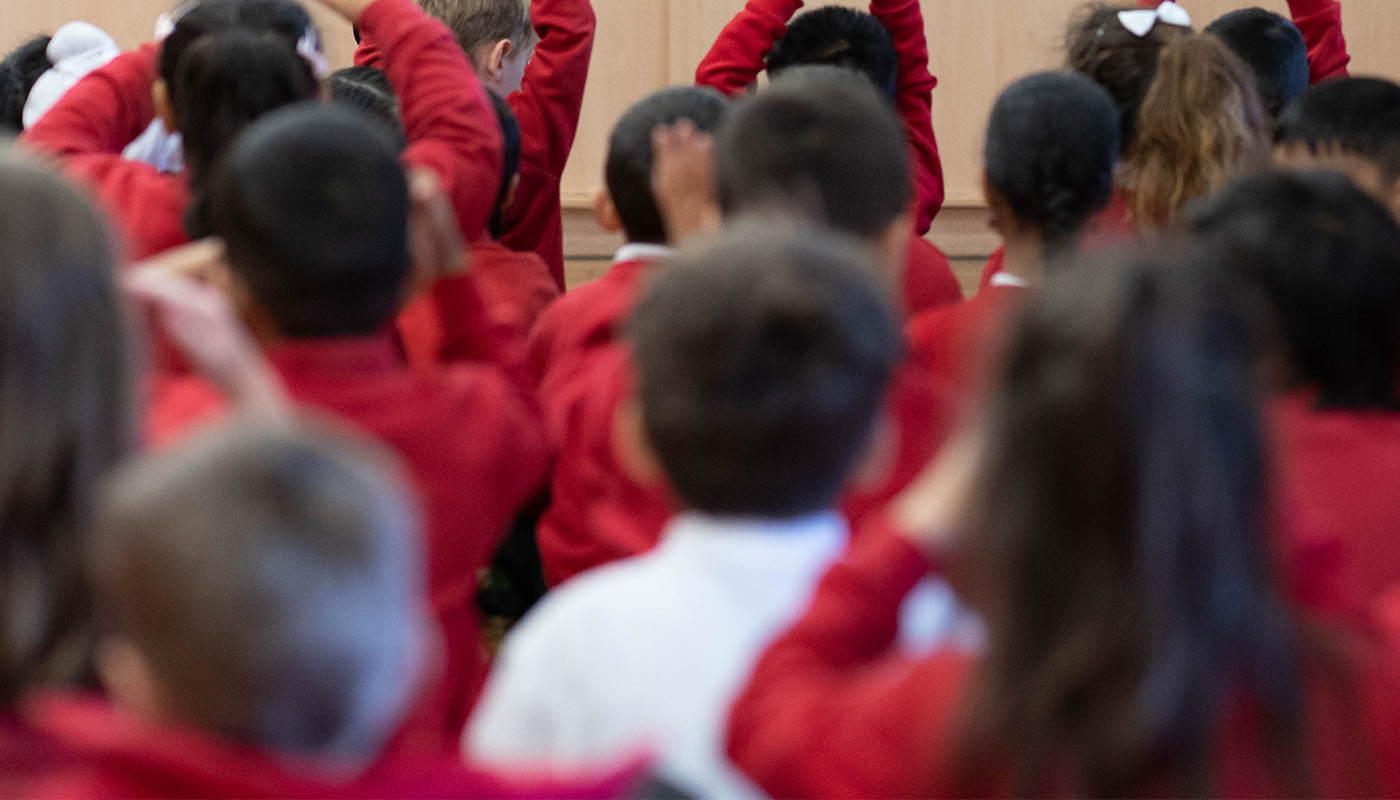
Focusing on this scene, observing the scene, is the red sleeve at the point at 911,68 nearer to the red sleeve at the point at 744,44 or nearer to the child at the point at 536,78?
the red sleeve at the point at 744,44

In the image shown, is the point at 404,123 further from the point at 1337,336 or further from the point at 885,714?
the point at 885,714

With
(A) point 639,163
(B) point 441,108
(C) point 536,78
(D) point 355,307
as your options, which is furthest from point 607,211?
(C) point 536,78

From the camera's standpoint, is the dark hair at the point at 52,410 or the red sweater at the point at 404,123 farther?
the red sweater at the point at 404,123

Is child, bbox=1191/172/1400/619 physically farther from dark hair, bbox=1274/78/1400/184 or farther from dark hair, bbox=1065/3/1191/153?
dark hair, bbox=1065/3/1191/153

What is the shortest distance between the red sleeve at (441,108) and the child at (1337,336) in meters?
0.88

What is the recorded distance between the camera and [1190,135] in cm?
226

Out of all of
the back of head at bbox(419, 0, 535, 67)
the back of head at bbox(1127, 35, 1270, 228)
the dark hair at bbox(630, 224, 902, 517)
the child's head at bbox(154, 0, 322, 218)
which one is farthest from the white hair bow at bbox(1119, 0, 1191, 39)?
the dark hair at bbox(630, 224, 902, 517)

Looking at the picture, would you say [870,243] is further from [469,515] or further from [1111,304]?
[1111,304]

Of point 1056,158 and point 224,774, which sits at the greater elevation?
point 224,774

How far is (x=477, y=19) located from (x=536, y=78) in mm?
290

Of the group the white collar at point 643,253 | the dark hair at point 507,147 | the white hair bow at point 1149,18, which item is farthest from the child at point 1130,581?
the white hair bow at point 1149,18

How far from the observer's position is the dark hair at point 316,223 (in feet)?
4.21

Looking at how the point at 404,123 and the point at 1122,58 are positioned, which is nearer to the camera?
the point at 404,123

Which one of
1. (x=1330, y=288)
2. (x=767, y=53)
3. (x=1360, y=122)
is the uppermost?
(x=1330, y=288)
